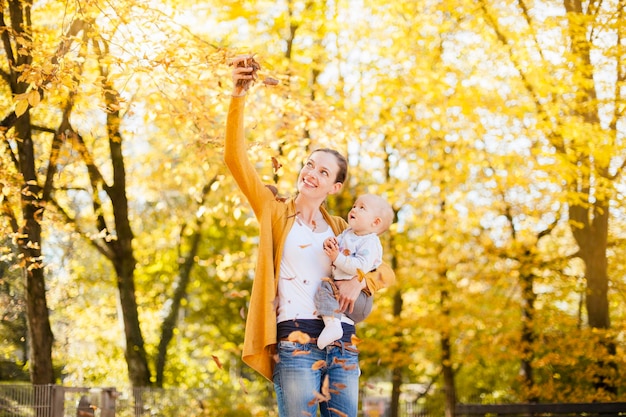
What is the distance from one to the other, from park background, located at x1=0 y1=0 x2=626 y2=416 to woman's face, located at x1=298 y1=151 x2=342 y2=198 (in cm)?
352

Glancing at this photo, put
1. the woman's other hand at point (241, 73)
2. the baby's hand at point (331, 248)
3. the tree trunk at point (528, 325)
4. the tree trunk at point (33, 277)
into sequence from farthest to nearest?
1. the tree trunk at point (528, 325)
2. the tree trunk at point (33, 277)
3. the baby's hand at point (331, 248)
4. the woman's other hand at point (241, 73)

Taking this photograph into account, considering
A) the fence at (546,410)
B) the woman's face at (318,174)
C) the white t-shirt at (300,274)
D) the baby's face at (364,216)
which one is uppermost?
the woman's face at (318,174)

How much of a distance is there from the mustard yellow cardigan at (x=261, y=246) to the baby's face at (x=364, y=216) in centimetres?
21

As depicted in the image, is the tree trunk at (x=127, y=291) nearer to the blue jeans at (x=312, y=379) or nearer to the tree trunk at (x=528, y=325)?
the tree trunk at (x=528, y=325)

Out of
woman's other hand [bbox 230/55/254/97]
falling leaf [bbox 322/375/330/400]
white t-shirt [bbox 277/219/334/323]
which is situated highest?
woman's other hand [bbox 230/55/254/97]

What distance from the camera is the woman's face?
3.81 meters

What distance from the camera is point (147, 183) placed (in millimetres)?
18922

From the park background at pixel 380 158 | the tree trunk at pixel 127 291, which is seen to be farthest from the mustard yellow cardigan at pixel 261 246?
the tree trunk at pixel 127 291

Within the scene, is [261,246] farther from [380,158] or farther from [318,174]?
[380,158]

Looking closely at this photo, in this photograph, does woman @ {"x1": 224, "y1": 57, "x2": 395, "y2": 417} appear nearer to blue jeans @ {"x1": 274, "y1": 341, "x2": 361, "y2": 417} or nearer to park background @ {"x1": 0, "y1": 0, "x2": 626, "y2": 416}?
blue jeans @ {"x1": 274, "y1": 341, "x2": 361, "y2": 417}

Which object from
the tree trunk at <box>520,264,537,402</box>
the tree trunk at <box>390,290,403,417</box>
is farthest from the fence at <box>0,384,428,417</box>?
the tree trunk at <box>390,290,403,417</box>

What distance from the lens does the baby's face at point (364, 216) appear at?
389 centimetres

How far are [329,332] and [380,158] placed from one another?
12.3 metres

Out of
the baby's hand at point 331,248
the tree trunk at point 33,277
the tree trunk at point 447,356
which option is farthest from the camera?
the tree trunk at point 447,356
